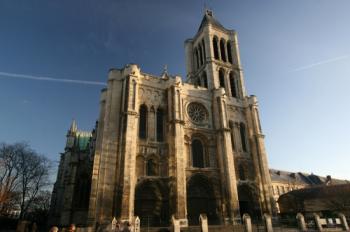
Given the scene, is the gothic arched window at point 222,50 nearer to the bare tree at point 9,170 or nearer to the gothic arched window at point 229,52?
the gothic arched window at point 229,52

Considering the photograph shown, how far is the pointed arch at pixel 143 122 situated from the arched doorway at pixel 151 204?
4772mm

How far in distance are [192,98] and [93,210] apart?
51.2ft

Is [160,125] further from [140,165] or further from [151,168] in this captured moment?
[140,165]

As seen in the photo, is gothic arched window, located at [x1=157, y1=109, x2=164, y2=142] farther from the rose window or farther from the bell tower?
the bell tower

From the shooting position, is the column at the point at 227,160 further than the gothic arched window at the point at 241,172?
No

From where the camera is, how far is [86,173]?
28.0 m

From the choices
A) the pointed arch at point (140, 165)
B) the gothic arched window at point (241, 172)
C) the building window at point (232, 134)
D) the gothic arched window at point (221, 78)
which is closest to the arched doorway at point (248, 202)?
the gothic arched window at point (241, 172)

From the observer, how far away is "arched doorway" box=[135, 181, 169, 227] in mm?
20281

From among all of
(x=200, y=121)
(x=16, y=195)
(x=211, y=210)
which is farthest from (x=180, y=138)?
(x=16, y=195)

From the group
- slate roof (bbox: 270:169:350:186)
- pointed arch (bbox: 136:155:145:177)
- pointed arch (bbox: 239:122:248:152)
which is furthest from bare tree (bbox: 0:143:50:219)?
slate roof (bbox: 270:169:350:186)

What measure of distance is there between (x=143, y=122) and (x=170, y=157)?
4.55m

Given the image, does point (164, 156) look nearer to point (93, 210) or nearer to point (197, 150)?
point (197, 150)

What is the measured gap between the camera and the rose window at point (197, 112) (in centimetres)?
2724

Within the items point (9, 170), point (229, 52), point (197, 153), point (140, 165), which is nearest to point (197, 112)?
point (197, 153)
